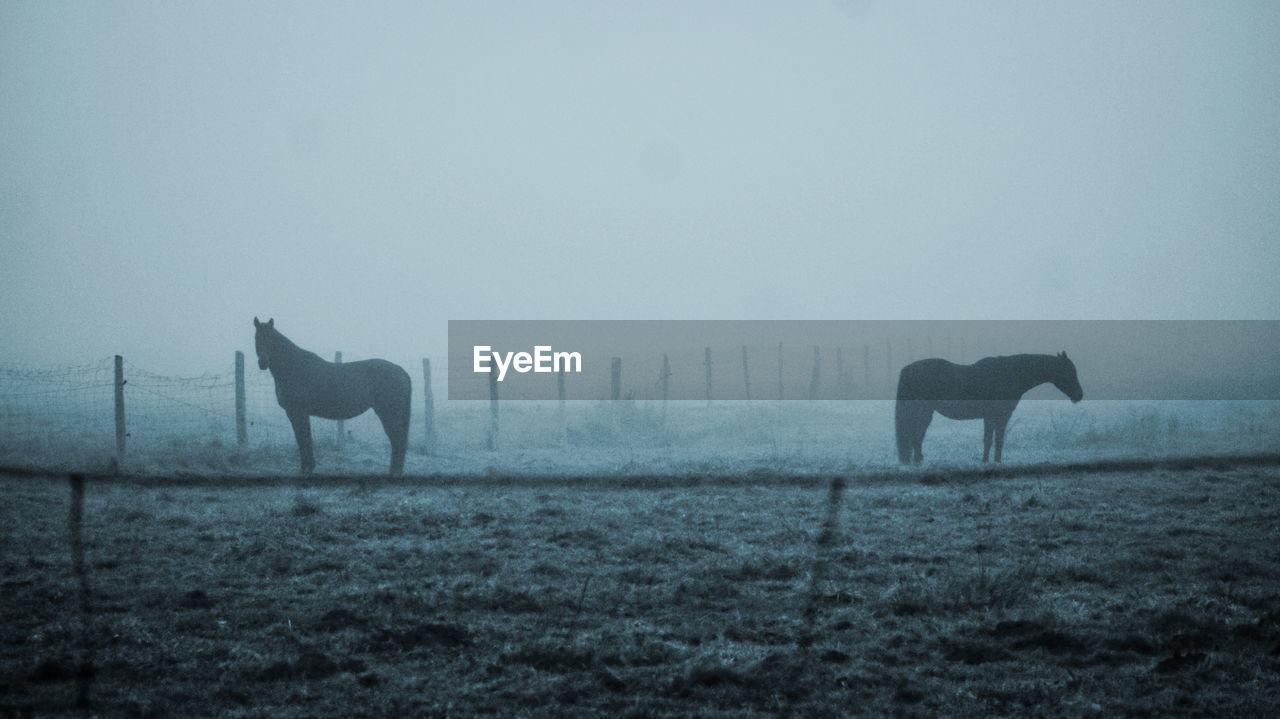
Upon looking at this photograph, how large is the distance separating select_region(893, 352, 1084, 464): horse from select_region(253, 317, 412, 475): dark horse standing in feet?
30.9

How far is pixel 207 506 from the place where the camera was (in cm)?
1124

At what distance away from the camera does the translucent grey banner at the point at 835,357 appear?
36.4m

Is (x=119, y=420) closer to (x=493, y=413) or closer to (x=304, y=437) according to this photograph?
(x=304, y=437)

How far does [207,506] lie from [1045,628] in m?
9.81

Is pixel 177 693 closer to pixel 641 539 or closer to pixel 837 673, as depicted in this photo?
pixel 837 673

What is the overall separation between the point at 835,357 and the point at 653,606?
4974cm

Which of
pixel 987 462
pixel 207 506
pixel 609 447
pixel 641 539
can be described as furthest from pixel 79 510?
pixel 987 462

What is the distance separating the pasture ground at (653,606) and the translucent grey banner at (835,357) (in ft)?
30.9

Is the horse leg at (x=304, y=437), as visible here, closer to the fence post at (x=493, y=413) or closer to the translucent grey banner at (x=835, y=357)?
the fence post at (x=493, y=413)

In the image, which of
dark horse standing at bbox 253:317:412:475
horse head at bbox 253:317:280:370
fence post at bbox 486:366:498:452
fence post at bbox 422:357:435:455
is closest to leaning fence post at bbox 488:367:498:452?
fence post at bbox 486:366:498:452

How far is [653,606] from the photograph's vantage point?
22.1 feet

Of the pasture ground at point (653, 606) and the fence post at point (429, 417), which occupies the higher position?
the fence post at point (429, 417)

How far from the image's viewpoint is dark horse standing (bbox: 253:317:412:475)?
579 inches

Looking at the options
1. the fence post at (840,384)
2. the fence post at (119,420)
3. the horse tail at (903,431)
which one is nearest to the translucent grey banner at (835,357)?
the fence post at (840,384)
